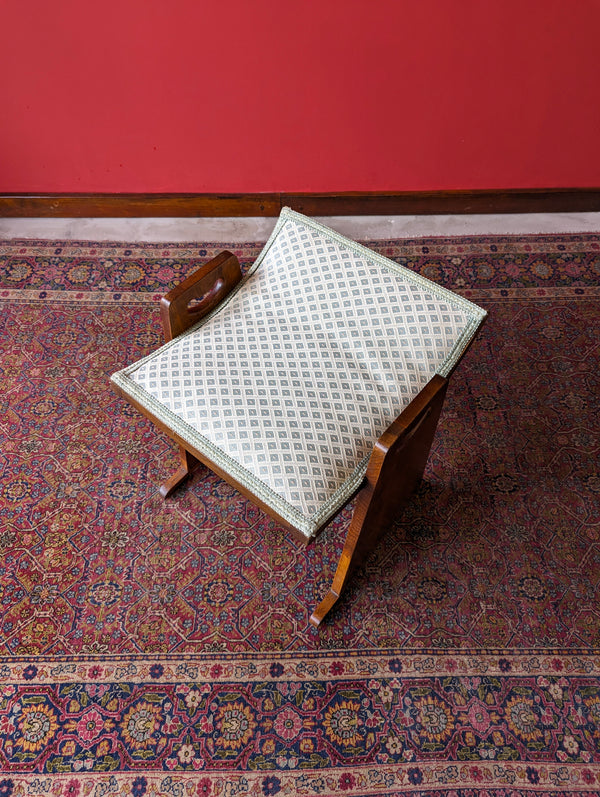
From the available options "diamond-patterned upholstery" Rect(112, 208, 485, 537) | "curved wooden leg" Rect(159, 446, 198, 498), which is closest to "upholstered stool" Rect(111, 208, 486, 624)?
"diamond-patterned upholstery" Rect(112, 208, 485, 537)

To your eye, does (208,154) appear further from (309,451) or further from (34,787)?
(34,787)

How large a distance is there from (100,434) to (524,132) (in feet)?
6.26

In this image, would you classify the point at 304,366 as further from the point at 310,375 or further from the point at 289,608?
the point at 289,608

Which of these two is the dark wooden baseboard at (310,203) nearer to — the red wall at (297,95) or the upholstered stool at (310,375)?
the red wall at (297,95)

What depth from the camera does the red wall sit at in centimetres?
216

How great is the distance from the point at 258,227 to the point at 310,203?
0.23 metres

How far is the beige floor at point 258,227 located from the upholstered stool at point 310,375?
954 millimetres

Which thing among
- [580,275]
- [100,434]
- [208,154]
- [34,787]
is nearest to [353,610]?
[34,787]

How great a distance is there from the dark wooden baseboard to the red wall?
0.12 ft

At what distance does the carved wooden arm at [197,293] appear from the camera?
5.07 ft

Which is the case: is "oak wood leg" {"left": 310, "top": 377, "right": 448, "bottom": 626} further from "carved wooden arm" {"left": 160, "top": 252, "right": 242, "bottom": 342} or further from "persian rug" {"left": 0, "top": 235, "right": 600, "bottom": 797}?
"carved wooden arm" {"left": 160, "top": 252, "right": 242, "bottom": 342}

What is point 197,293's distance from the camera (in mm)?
1608

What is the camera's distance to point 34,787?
140 centimetres

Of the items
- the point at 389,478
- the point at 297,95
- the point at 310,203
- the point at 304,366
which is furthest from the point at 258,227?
the point at 389,478
